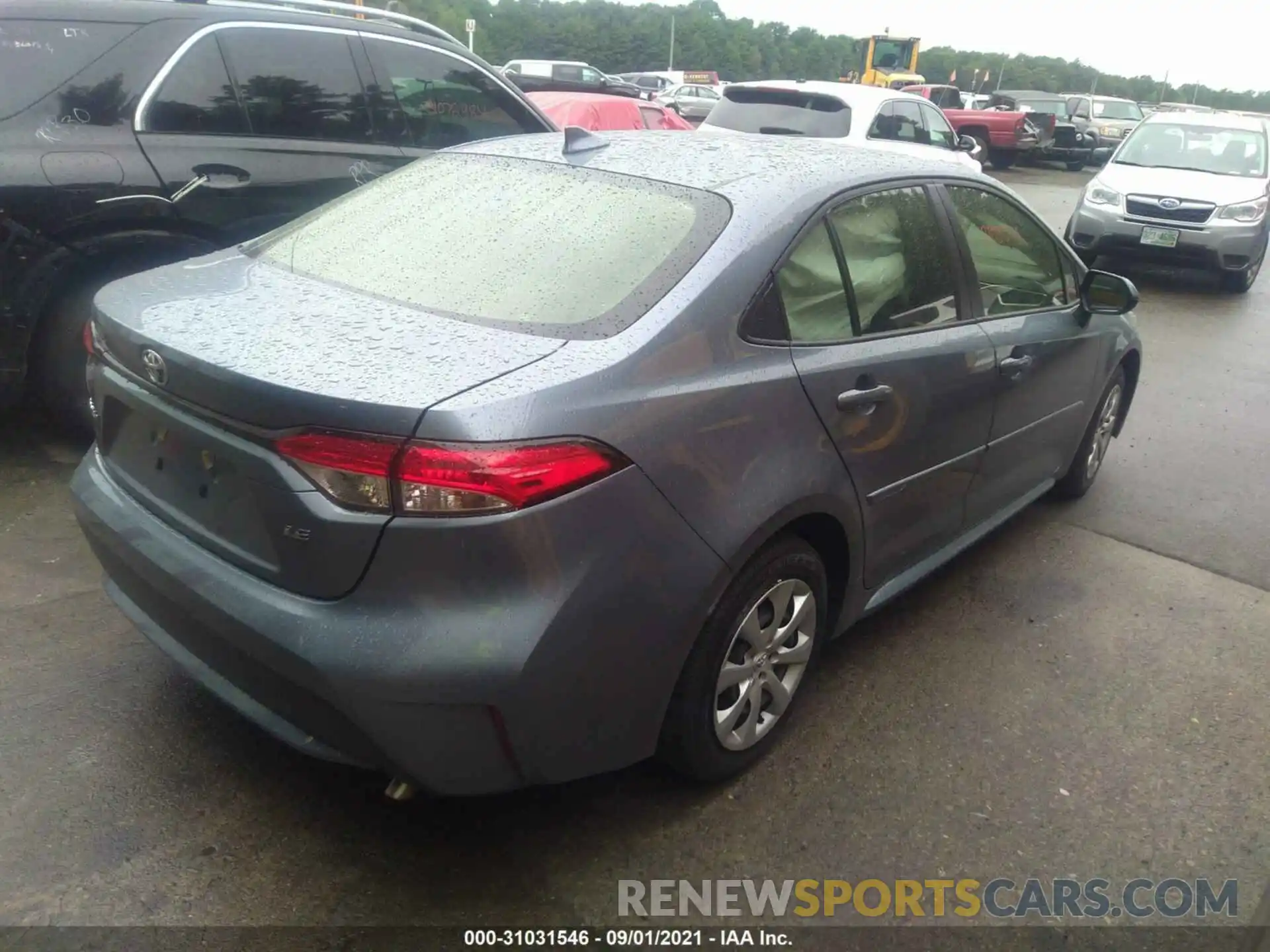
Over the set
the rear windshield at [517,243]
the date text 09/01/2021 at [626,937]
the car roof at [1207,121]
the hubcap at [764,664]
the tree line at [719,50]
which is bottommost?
the tree line at [719,50]

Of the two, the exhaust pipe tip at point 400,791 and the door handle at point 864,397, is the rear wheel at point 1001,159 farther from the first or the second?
the exhaust pipe tip at point 400,791

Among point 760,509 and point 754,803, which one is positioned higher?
point 760,509

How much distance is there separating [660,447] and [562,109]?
26.5 ft

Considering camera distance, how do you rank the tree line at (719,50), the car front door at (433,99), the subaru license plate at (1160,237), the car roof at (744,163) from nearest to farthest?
the car roof at (744,163) < the car front door at (433,99) < the subaru license plate at (1160,237) < the tree line at (719,50)

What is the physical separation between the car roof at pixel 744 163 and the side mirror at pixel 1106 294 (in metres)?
0.88

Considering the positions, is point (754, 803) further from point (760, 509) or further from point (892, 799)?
point (760, 509)

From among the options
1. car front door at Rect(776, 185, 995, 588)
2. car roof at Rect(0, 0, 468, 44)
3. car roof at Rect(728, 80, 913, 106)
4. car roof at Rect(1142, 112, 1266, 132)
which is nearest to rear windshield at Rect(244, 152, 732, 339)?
car front door at Rect(776, 185, 995, 588)

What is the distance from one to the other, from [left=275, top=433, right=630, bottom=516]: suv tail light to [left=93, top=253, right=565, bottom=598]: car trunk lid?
0.08 feet

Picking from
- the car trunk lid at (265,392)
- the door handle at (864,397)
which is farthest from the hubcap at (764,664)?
the car trunk lid at (265,392)

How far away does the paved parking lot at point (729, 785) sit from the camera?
236cm

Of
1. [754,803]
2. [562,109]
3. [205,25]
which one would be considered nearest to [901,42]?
[562,109]

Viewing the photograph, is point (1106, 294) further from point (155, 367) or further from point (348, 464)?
point (155, 367)

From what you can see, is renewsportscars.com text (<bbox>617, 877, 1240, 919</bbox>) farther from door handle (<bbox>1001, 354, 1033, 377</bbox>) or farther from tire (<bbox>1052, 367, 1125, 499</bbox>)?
tire (<bbox>1052, 367, 1125, 499</bbox>)

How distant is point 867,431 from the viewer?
2.82 metres
